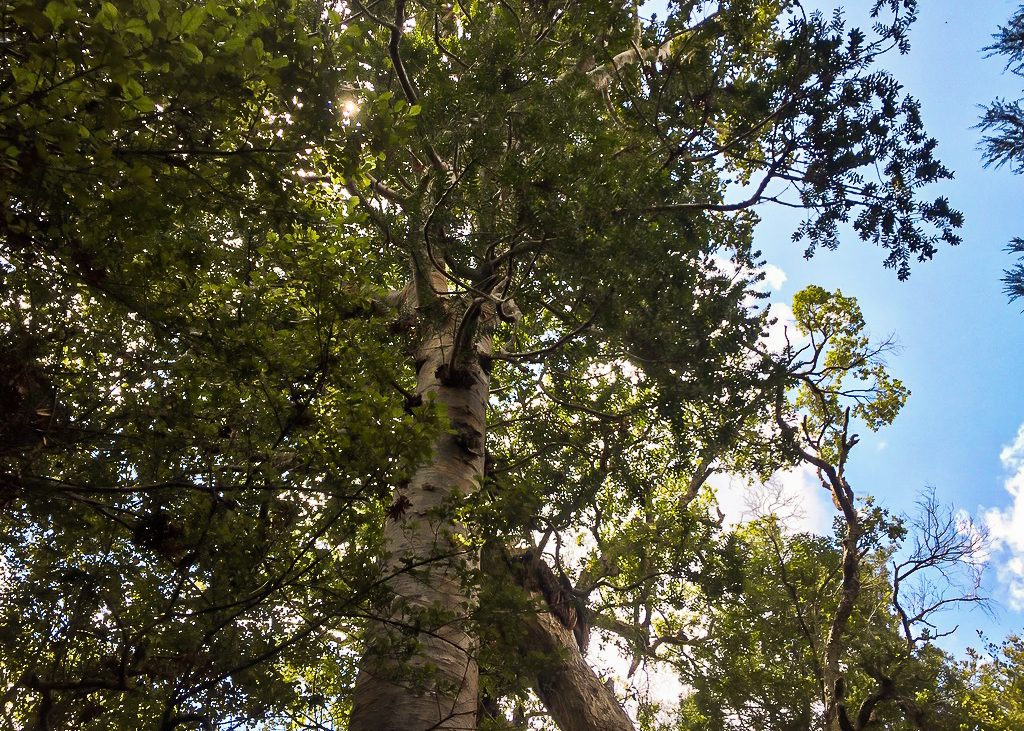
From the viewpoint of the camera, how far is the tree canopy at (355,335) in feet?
8.43

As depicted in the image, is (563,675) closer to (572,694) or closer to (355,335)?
(572,694)

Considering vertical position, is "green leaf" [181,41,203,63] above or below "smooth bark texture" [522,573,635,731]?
above

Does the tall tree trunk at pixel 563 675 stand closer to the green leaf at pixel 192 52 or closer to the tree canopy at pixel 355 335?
the tree canopy at pixel 355 335

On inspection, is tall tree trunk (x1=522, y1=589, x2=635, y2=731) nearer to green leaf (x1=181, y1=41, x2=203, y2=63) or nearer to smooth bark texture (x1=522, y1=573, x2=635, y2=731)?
smooth bark texture (x1=522, y1=573, x2=635, y2=731)

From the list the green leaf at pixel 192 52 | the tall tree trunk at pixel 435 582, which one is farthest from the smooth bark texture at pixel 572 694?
the green leaf at pixel 192 52

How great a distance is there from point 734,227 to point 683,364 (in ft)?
5.51

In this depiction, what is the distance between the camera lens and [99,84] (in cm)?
239

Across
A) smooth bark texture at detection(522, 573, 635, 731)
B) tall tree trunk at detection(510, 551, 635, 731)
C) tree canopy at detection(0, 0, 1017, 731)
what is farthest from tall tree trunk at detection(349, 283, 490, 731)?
smooth bark texture at detection(522, 573, 635, 731)

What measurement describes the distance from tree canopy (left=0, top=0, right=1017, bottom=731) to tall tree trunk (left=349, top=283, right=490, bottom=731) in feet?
0.10

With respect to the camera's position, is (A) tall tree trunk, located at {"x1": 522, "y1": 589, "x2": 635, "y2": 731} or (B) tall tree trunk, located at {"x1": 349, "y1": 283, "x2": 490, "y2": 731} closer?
(B) tall tree trunk, located at {"x1": 349, "y1": 283, "x2": 490, "y2": 731}

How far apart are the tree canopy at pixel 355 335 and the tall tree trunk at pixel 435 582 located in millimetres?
32

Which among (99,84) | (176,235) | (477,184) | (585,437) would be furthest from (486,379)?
(99,84)

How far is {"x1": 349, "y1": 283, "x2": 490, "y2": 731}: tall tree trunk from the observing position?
2.86 meters

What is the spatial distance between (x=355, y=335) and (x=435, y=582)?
1.59m
